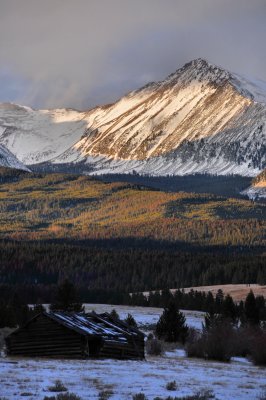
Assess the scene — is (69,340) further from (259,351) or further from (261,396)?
(261,396)

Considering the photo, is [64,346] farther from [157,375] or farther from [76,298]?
[76,298]

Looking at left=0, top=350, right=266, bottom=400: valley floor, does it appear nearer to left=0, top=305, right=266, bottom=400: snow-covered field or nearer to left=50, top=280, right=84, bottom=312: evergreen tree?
left=0, top=305, right=266, bottom=400: snow-covered field

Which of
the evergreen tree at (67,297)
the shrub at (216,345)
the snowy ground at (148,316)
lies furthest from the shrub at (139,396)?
the snowy ground at (148,316)

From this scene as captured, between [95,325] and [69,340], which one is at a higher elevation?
[95,325]

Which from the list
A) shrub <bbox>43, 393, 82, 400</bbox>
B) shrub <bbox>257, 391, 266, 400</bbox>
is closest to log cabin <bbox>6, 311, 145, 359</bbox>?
shrub <bbox>257, 391, 266, 400</bbox>

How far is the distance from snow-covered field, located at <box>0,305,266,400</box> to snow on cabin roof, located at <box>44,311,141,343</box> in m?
5.55

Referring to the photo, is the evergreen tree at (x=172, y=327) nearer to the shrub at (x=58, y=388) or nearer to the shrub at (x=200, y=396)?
the shrub at (x=200, y=396)

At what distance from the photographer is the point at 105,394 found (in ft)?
130

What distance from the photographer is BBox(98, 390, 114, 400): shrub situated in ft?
127

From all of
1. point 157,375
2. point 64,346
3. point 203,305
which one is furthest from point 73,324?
point 203,305

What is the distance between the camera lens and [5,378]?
43.8m

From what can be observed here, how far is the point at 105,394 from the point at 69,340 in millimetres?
25628

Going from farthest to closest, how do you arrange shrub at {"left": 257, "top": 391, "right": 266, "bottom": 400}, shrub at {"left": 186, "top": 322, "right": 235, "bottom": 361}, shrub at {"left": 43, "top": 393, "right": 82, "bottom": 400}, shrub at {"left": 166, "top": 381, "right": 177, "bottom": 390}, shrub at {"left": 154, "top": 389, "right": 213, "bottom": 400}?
1. shrub at {"left": 186, "top": 322, "right": 235, "bottom": 361}
2. shrub at {"left": 166, "top": 381, "right": 177, "bottom": 390}
3. shrub at {"left": 257, "top": 391, "right": 266, "bottom": 400}
4. shrub at {"left": 154, "top": 389, "right": 213, "bottom": 400}
5. shrub at {"left": 43, "top": 393, "right": 82, "bottom": 400}

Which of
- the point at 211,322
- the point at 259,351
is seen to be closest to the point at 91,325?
the point at 259,351
